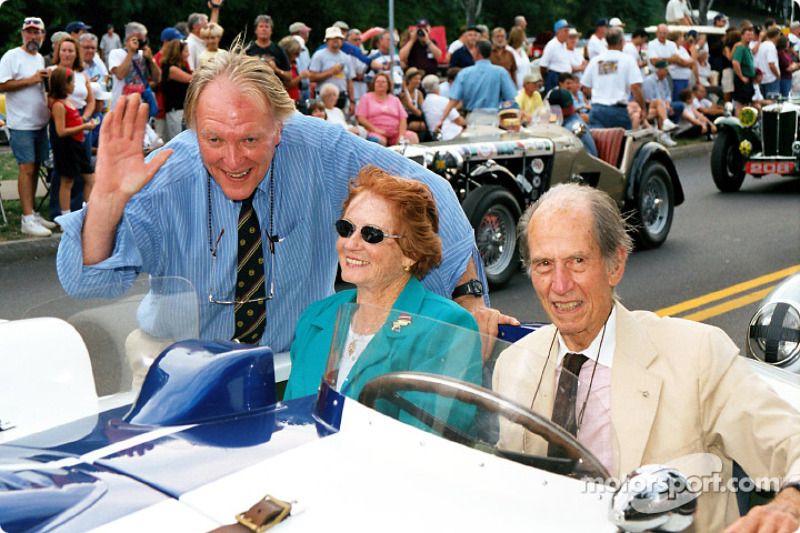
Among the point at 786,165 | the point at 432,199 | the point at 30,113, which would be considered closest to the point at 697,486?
the point at 432,199

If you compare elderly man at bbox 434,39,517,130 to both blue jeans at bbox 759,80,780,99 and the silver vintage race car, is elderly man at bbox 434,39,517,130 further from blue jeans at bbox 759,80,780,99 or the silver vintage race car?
blue jeans at bbox 759,80,780,99

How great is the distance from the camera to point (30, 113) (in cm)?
1032

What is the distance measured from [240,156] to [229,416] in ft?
3.52

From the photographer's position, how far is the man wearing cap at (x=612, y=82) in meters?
15.0

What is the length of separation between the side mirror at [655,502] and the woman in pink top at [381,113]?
1047 centimetres

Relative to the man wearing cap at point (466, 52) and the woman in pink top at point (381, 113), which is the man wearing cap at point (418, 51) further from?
the woman in pink top at point (381, 113)

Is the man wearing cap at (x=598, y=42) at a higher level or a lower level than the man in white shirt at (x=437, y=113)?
higher

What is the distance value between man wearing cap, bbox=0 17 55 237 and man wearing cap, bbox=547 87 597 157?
5.03 metres

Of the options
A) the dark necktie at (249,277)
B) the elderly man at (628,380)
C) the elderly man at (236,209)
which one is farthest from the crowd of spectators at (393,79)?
the elderly man at (628,380)

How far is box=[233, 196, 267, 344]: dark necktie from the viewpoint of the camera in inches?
140

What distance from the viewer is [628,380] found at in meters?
2.77

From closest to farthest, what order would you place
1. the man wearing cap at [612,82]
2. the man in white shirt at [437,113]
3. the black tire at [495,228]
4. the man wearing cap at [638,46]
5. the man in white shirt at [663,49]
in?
the black tire at [495,228], the man in white shirt at [437,113], the man wearing cap at [612,82], the man wearing cap at [638,46], the man in white shirt at [663,49]

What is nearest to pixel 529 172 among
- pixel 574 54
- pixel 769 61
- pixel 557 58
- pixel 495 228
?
pixel 495 228

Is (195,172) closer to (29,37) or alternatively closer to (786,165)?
(29,37)
